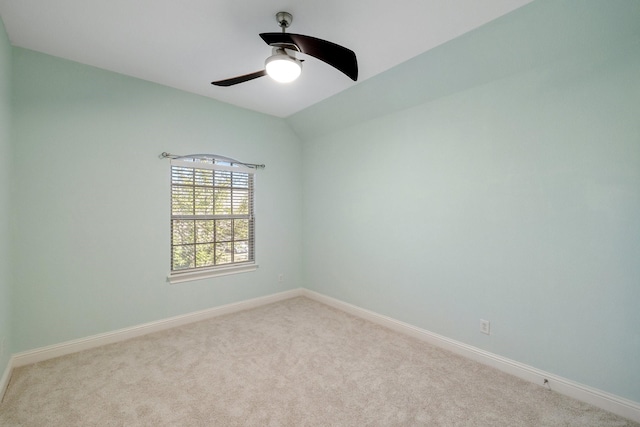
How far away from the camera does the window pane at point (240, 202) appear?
370 centimetres

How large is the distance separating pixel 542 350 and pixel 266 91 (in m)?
3.50

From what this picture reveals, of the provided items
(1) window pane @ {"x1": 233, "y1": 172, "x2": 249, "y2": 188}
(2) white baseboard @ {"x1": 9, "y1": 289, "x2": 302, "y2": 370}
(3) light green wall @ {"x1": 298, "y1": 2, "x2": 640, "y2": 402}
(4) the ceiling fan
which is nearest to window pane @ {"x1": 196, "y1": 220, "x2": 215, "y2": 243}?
(1) window pane @ {"x1": 233, "y1": 172, "x2": 249, "y2": 188}

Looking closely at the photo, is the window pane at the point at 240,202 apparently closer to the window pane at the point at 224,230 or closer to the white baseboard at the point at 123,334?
the window pane at the point at 224,230

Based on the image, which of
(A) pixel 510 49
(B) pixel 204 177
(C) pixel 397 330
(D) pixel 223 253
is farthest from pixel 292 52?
(C) pixel 397 330

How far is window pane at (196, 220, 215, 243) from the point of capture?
341 cm

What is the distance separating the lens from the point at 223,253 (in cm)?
363

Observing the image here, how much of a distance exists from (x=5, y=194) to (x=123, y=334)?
1.58 m

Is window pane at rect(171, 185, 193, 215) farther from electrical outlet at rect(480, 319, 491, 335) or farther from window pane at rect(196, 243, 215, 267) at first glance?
electrical outlet at rect(480, 319, 491, 335)

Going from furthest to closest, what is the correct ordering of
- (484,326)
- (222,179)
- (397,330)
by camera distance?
1. (222,179)
2. (397,330)
3. (484,326)

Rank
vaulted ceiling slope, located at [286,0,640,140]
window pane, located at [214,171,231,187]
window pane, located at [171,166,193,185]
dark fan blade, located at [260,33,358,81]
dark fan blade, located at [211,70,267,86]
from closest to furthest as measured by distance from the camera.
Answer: dark fan blade, located at [260,33,358,81]
vaulted ceiling slope, located at [286,0,640,140]
dark fan blade, located at [211,70,267,86]
window pane, located at [171,166,193,185]
window pane, located at [214,171,231,187]

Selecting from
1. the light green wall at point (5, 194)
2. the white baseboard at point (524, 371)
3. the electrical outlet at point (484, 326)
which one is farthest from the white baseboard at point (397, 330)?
the light green wall at point (5, 194)

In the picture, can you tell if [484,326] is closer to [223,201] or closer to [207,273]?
[207,273]

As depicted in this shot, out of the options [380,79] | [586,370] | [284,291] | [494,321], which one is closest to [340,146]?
[380,79]

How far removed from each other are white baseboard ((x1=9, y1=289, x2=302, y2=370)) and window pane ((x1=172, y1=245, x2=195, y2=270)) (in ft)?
1.85
